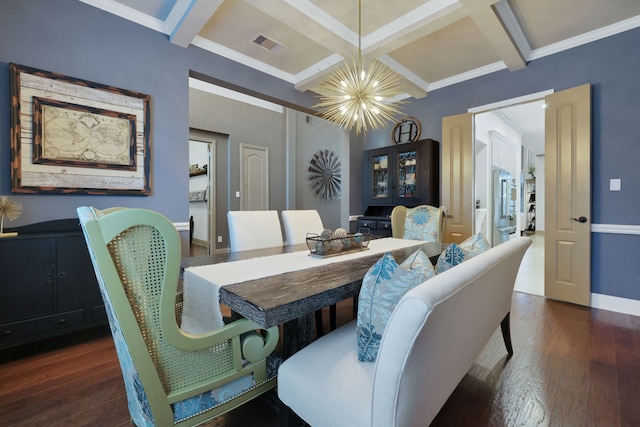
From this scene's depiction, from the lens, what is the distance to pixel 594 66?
2811 mm

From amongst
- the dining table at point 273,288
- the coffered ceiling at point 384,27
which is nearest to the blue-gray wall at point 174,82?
the coffered ceiling at point 384,27

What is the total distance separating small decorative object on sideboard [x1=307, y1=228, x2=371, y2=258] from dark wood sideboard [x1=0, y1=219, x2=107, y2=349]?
5.50ft

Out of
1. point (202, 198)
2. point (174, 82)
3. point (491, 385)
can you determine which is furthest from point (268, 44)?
point (202, 198)

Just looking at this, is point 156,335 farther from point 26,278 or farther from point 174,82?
point 174,82

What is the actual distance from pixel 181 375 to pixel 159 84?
2626 millimetres

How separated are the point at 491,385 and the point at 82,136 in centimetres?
329

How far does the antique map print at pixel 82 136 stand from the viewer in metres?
2.09

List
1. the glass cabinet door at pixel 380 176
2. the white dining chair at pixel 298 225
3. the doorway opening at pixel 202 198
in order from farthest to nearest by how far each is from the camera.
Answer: the doorway opening at pixel 202 198, the glass cabinet door at pixel 380 176, the white dining chair at pixel 298 225

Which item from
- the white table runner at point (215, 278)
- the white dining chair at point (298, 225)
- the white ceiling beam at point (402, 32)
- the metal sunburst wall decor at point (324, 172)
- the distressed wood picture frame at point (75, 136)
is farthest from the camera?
the metal sunburst wall decor at point (324, 172)

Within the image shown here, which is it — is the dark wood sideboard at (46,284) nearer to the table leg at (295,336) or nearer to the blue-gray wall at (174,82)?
the blue-gray wall at (174,82)

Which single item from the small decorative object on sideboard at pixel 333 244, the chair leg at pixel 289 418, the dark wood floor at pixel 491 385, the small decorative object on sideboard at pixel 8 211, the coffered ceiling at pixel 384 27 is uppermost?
the coffered ceiling at pixel 384 27

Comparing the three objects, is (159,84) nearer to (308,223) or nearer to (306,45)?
(306,45)

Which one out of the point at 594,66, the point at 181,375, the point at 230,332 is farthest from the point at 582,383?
the point at 594,66

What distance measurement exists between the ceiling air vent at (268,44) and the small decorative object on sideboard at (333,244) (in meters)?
2.13
